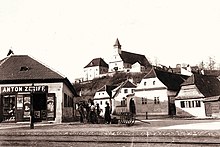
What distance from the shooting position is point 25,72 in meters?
22.8

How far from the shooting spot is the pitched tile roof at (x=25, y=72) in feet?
72.7

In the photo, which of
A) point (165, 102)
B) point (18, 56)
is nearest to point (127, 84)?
point (165, 102)

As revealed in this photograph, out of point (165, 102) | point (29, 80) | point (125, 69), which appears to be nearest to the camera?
point (29, 80)

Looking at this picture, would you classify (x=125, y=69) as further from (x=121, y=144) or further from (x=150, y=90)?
(x=121, y=144)

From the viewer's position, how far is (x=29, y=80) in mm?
22094

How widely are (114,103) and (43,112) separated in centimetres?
1669

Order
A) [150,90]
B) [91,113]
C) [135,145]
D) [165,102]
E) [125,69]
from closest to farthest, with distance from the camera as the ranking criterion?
[135,145], [91,113], [165,102], [150,90], [125,69]

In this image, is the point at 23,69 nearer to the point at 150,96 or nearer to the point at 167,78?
the point at 167,78

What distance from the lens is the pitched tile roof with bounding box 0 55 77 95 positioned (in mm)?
22156

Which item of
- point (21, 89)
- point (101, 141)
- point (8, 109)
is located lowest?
point (101, 141)

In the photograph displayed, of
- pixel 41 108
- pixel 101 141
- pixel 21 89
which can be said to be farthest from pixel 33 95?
pixel 101 141

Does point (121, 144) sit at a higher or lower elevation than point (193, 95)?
lower

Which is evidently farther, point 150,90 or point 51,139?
point 150,90

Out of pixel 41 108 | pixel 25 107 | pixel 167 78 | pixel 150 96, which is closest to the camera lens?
pixel 25 107
